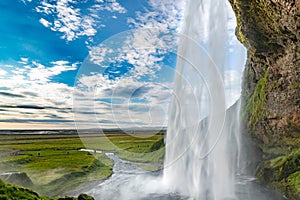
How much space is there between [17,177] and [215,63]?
16.1 metres

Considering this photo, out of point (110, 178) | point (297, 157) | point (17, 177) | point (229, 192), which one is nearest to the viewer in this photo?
point (17, 177)

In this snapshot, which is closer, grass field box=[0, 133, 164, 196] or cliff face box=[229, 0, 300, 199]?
cliff face box=[229, 0, 300, 199]

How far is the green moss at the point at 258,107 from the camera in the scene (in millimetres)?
20797

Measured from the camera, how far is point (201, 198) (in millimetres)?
12508

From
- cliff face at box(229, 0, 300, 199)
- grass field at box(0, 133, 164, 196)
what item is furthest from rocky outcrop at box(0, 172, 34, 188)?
cliff face at box(229, 0, 300, 199)

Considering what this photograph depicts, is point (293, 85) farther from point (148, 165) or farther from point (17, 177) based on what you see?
point (17, 177)

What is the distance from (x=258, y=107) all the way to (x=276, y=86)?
4.17 m

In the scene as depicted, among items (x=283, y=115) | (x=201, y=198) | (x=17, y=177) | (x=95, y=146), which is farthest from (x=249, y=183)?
(x=17, y=177)

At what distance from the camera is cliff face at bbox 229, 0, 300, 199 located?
13.3 metres

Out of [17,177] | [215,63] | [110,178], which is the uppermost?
[215,63]

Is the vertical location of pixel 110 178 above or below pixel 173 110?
below

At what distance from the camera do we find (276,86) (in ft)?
60.6

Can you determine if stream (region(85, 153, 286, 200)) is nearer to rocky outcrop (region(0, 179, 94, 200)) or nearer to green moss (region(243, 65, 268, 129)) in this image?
green moss (region(243, 65, 268, 129))

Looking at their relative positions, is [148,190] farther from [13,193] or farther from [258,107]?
[258,107]
